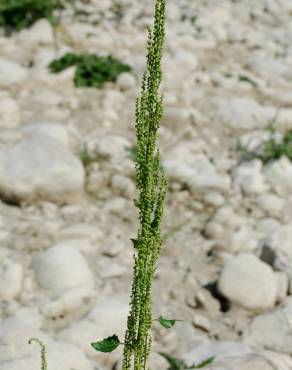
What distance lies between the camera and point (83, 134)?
Result: 6.63 meters

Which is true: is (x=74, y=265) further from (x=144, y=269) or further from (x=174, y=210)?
(x=144, y=269)

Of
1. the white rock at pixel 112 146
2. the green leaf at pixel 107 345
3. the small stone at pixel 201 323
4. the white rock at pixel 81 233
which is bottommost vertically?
the small stone at pixel 201 323

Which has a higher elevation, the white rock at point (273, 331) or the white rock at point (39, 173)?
the white rock at point (39, 173)

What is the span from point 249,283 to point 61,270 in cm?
143

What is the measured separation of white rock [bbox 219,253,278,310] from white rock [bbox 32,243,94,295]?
3.47 ft

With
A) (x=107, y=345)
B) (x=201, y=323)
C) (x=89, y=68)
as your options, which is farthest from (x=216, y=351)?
(x=89, y=68)

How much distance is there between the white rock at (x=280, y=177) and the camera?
6114 mm

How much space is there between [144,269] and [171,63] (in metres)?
6.20

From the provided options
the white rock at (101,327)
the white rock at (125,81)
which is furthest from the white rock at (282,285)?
the white rock at (125,81)

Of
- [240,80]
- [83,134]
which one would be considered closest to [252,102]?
[240,80]

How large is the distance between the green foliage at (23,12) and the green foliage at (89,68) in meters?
1.16

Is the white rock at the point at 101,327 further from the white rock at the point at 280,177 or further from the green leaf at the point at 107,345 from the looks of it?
the white rock at the point at 280,177

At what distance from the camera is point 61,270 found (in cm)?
468

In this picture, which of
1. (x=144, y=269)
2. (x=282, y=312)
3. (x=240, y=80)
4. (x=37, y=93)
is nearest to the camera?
(x=144, y=269)
